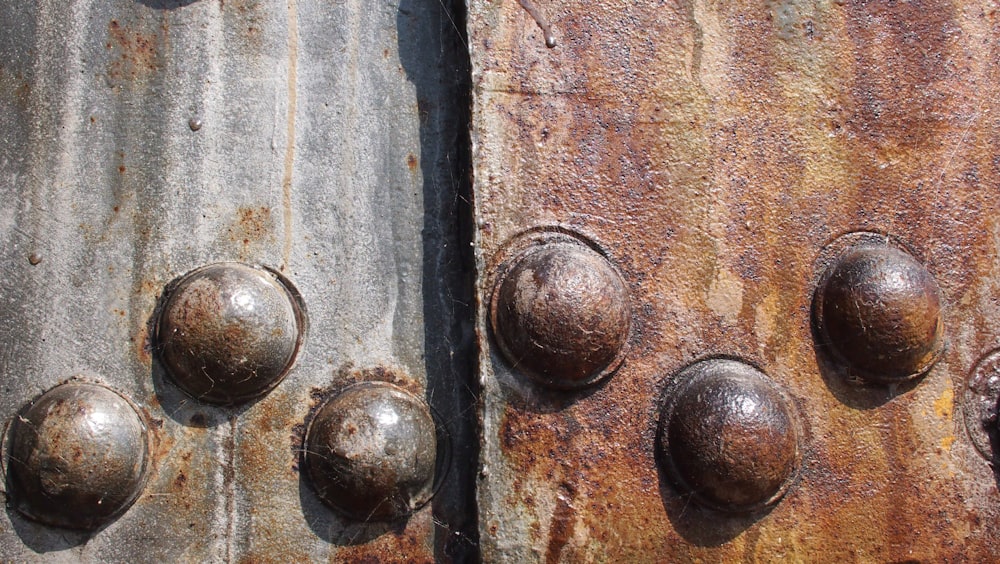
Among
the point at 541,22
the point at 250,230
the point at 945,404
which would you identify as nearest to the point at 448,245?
the point at 250,230

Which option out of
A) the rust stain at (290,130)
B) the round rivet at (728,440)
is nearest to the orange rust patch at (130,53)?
the rust stain at (290,130)

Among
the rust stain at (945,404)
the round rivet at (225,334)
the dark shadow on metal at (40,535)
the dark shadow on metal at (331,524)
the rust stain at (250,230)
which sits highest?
the rust stain at (250,230)

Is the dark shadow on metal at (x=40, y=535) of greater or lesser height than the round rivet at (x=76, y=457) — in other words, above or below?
below

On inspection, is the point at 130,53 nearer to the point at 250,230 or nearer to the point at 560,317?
the point at 250,230

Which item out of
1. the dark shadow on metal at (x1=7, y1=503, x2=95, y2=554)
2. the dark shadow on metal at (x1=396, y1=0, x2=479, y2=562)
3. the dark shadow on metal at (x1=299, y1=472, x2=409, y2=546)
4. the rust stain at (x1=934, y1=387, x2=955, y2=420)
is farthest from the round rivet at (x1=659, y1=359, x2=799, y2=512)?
the dark shadow on metal at (x1=7, y1=503, x2=95, y2=554)

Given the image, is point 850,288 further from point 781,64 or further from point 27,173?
point 27,173

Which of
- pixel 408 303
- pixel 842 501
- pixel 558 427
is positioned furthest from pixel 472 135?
pixel 842 501

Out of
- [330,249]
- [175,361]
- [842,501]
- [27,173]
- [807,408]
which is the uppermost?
[27,173]

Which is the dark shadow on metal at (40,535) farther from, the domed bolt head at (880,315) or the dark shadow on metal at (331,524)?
the domed bolt head at (880,315)
